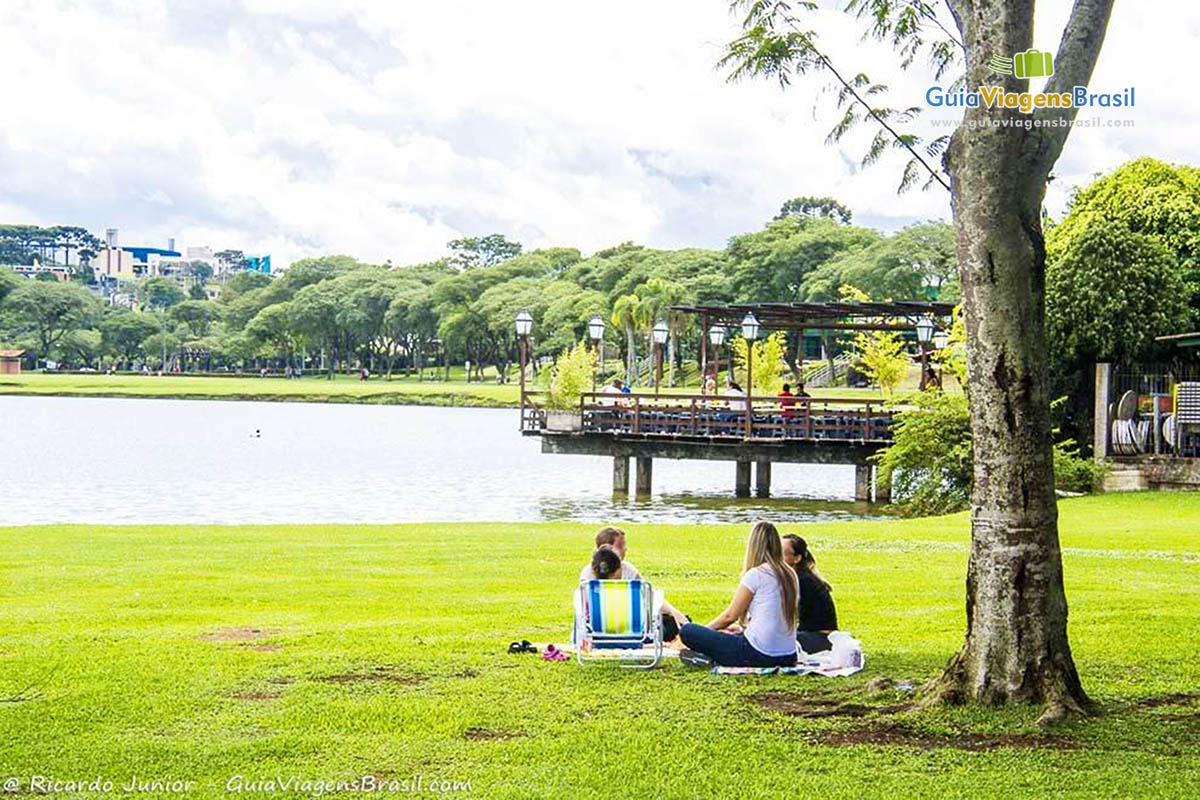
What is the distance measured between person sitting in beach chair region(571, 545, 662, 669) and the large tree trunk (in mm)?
2027

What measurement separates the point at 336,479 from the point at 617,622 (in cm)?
3630

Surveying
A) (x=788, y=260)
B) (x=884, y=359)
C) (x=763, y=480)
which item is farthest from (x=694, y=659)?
(x=788, y=260)

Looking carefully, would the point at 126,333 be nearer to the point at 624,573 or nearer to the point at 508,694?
the point at 624,573

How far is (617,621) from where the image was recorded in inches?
366

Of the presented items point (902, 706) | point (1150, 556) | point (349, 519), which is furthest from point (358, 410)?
point (902, 706)

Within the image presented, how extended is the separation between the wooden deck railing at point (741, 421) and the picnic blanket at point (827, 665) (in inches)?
1105

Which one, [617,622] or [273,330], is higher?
[273,330]

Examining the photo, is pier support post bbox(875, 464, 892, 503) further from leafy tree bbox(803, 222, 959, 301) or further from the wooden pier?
leafy tree bbox(803, 222, 959, 301)

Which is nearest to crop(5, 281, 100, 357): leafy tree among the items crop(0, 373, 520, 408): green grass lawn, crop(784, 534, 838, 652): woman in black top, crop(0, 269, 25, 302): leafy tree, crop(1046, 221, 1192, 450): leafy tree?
crop(0, 269, 25, 302): leafy tree

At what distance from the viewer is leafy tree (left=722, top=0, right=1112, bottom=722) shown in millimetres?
7801

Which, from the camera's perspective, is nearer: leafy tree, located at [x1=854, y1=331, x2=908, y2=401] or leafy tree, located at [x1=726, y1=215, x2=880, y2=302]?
leafy tree, located at [x1=854, y1=331, x2=908, y2=401]

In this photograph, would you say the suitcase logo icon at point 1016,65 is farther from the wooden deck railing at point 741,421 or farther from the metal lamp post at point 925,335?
the metal lamp post at point 925,335

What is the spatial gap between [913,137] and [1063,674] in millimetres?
4055

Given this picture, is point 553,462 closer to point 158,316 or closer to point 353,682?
point 353,682
